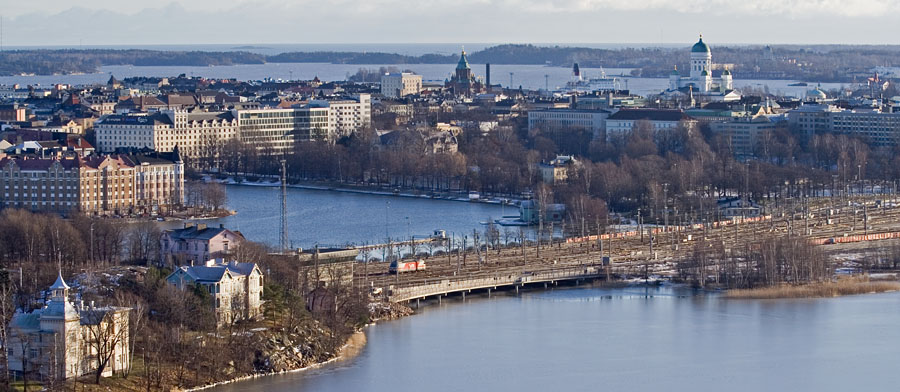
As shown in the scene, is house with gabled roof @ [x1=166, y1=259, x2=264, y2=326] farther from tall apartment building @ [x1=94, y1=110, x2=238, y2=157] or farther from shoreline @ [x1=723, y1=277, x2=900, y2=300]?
tall apartment building @ [x1=94, y1=110, x2=238, y2=157]

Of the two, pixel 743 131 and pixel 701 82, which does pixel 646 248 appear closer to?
pixel 743 131

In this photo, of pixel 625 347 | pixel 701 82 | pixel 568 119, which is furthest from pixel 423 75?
pixel 625 347

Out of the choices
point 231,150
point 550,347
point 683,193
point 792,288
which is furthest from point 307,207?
point 550,347

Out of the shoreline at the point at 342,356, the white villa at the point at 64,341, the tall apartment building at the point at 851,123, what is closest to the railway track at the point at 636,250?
the shoreline at the point at 342,356

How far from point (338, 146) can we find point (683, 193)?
369 inches

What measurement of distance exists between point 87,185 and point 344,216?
368cm

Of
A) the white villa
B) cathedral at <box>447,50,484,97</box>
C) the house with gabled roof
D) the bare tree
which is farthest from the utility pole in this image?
cathedral at <box>447,50,484,97</box>

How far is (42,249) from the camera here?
808 inches

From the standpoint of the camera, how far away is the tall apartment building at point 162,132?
37.9 meters

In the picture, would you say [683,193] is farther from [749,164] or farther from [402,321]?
[402,321]

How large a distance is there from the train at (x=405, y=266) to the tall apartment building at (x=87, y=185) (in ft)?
25.1

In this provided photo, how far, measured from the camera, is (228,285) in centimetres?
1725

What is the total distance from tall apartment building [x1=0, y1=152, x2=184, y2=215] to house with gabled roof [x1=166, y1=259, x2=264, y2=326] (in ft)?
36.6

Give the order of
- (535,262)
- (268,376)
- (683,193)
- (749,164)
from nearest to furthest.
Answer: (268,376) → (535,262) → (683,193) → (749,164)
